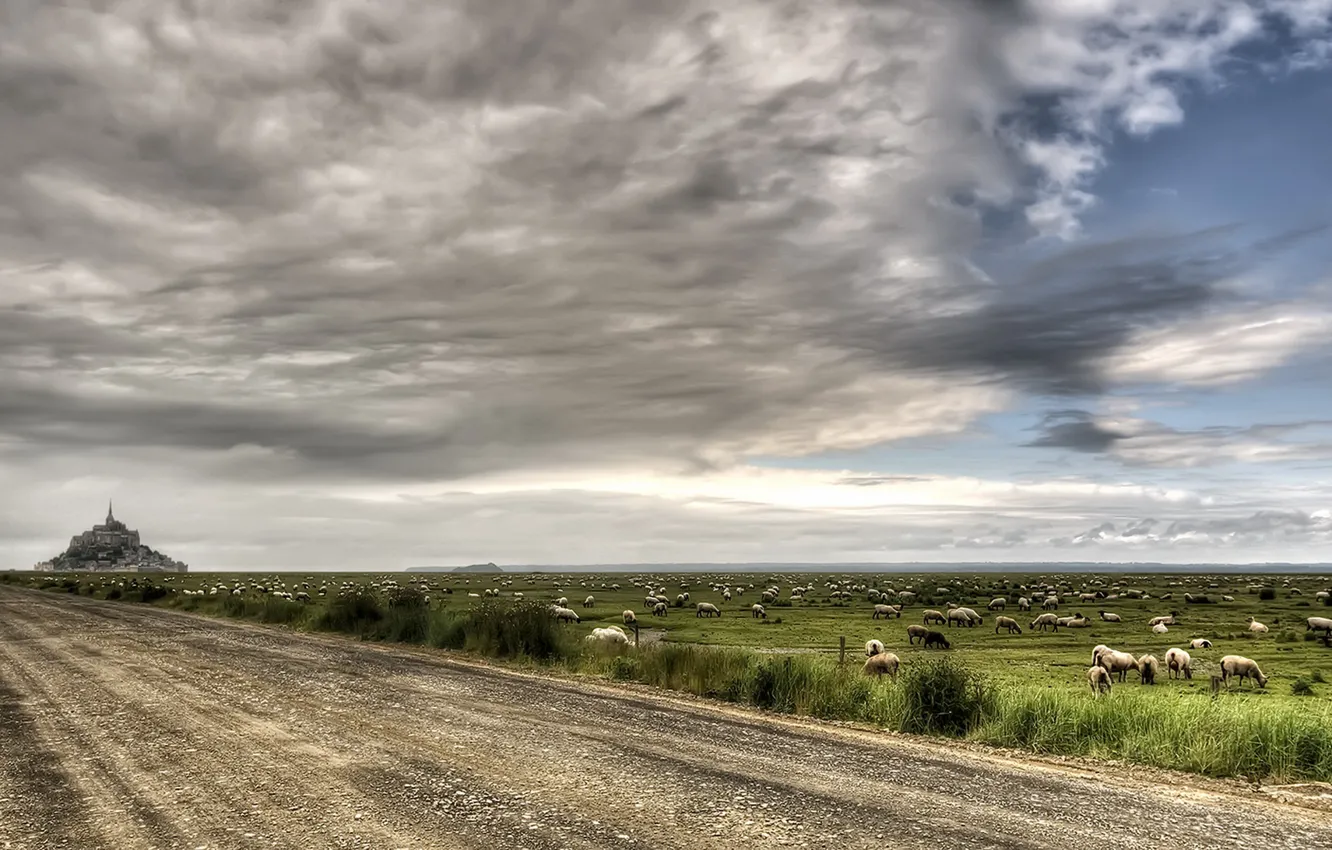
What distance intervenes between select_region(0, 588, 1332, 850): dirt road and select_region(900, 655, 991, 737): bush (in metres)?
1.74

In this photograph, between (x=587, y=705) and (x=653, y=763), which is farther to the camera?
(x=587, y=705)

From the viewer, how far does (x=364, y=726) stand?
601 inches

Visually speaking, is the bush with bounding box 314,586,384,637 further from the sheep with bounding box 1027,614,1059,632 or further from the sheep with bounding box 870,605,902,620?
the sheep with bounding box 1027,614,1059,632

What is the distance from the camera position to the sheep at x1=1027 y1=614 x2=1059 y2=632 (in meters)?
61.2

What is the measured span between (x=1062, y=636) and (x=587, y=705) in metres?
48.7

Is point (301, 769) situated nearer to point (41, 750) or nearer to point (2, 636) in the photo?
point (41, 750)

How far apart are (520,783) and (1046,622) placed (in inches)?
2416

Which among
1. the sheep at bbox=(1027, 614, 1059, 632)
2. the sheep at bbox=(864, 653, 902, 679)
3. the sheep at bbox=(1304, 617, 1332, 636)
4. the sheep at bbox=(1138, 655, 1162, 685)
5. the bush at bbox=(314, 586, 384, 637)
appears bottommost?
the sheep at bbox=(1027, 614, 1059, 632)

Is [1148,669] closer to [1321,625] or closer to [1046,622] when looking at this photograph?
[1321,625]

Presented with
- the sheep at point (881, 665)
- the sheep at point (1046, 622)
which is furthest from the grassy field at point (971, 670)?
the sheep at point (1046, 622)

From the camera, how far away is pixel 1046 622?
6275 centimetres

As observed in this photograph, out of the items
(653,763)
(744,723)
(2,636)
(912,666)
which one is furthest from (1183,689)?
(2,636)

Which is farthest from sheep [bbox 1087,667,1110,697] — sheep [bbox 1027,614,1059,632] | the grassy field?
sheep [bbox 1027,614,1059,632]

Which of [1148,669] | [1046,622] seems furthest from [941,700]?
[1046,622]
